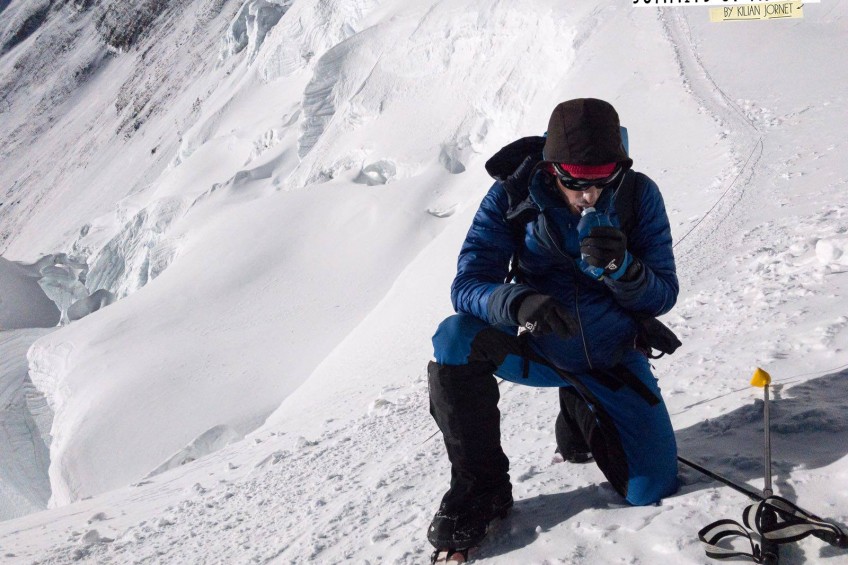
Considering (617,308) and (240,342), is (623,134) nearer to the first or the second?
(617,308)

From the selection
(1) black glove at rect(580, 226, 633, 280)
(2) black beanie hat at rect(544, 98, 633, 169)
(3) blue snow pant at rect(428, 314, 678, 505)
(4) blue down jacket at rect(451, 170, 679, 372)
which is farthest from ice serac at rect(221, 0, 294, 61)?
(1) black glove at rect(580, 226, 633, 280)

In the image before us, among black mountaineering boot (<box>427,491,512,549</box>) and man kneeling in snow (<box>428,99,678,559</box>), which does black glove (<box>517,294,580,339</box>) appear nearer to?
man kneeling in snow (<box>428,99,678,559</box>)

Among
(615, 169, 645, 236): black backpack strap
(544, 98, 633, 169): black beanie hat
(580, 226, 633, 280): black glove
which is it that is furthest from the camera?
(615, 169, 645, 236): black backpack strap

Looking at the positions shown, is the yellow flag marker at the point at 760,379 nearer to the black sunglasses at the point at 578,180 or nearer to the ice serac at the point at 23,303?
the black sunglasses at the point at 578,180

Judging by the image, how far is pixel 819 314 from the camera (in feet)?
9.87

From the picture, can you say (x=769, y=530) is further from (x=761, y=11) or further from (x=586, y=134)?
(x=761, y=11)

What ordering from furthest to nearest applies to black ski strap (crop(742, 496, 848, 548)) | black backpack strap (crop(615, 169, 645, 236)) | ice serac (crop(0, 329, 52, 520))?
ice serac (crop(0, 329, 52, 520)), black backpack strap (crop(615, 169, 645, 236)), black ski strap (crop(742, 496, 848, 548))

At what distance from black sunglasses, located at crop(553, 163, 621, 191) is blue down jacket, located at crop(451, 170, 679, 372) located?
→ 7 cm

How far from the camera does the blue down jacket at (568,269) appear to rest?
2.09 metres

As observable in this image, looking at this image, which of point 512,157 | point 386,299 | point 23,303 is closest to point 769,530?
point 512,157

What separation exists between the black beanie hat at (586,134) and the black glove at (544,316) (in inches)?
16.2

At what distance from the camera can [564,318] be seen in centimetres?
187

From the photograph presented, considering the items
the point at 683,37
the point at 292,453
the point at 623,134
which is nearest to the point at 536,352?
the point at 623,134

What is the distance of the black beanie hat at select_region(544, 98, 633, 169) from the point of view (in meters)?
1.95
